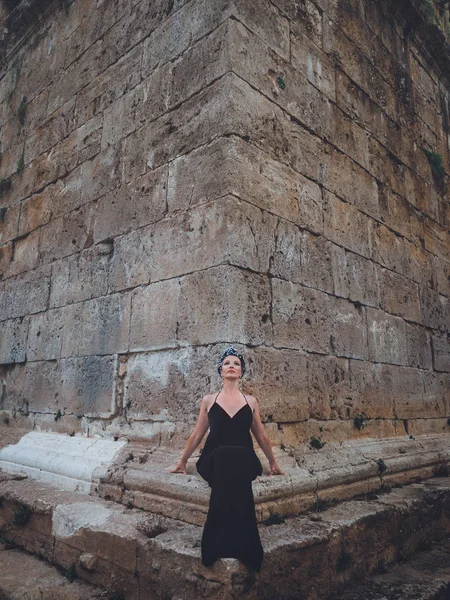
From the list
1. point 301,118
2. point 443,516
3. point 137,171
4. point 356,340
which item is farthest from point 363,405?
point 137,171

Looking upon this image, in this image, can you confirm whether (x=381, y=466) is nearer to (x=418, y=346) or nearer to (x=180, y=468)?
(x=180, y=468)

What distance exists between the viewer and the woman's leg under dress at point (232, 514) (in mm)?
2518

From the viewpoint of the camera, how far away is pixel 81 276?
4.81 metres

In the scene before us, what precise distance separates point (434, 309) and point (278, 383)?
3.22 m

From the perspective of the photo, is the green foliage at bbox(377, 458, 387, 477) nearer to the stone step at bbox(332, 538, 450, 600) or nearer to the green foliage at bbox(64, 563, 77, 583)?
the stone step at bbox(332, 538, 450, 600)

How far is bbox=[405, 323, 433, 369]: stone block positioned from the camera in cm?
541

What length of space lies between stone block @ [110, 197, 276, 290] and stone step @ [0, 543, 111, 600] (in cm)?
211

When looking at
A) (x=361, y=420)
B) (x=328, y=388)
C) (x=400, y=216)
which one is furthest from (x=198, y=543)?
(x=400, y=216)

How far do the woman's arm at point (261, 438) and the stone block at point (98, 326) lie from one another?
4.87 ft

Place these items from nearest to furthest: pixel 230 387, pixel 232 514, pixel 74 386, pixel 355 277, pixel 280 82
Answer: pixel 232 514, pixel 230 387, pixel 280 82, pixel 74 386, pixel 355 277

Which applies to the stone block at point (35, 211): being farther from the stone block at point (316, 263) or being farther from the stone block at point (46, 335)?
the stone block at point (316, 263)

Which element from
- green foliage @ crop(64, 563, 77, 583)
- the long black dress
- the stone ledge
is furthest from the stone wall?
green foliage @ crop(64, 563, 77, 583)

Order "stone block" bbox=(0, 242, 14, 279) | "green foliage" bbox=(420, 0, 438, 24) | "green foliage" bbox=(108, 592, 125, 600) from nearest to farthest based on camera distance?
"green foliage" bbox=(108, 592, 125, 600)
"stone block" bbox=(0, 242, 14, 279)
"green foliage" bbox=(420, 0, 438, 24)

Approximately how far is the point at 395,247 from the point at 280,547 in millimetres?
3666
